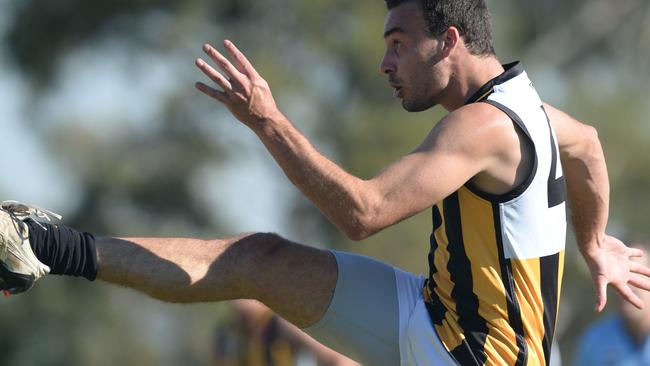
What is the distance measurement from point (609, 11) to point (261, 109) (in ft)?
63.6

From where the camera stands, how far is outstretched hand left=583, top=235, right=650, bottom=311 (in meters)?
6.41

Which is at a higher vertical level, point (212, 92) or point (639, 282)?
point (212, 92)

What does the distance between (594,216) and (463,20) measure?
4.17ft

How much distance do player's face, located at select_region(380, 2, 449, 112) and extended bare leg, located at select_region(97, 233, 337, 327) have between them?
0.83 m

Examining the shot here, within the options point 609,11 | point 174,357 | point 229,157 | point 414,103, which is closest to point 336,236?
point 229,157

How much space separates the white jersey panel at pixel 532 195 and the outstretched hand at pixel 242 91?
97 cm

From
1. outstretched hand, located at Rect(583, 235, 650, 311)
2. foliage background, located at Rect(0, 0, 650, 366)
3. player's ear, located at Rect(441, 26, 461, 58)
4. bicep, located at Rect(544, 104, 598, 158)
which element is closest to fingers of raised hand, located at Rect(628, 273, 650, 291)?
outstretched hand, located at Rect(583, 235, 650, 311)

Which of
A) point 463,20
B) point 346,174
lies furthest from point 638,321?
point 346,174

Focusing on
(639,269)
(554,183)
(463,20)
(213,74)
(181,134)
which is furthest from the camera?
(181,134)

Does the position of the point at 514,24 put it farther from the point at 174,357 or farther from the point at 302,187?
the point at 302,187

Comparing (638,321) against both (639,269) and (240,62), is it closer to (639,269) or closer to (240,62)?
(639,269)

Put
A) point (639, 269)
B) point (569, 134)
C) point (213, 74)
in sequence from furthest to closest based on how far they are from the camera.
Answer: point (639, 269)
point (569, 134)
point (213, 74)

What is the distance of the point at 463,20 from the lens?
19.2ft

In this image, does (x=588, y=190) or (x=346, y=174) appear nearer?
(x=346, y=174)
